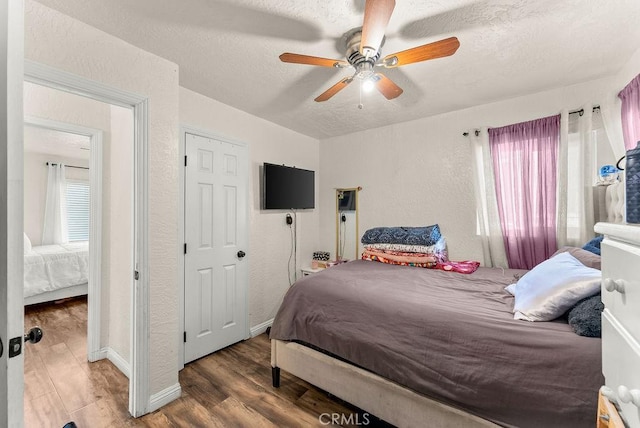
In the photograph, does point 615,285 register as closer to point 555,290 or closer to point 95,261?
point 555,290

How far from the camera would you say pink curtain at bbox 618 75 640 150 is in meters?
1.73

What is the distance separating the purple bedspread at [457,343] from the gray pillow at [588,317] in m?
0.03

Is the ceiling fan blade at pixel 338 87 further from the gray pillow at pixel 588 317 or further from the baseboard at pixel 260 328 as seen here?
the baseboard at pixel 260 328

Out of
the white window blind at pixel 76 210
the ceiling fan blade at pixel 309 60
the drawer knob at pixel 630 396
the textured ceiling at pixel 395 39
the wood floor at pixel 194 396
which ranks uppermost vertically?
the textured ceiling at pixel 395 39

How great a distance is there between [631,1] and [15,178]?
273 cm

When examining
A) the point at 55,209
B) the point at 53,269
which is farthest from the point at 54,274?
the point at 55,209

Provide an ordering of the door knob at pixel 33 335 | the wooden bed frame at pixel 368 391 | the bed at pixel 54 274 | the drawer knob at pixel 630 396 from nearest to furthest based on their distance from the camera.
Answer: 1. the drawer knob at pixel 630 396
2. the door knob at pixel 33 335
3. the wooden bed frame at pixel 368 391
4. the bed at pixel 54 274

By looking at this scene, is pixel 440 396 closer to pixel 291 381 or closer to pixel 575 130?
pixel 291 381

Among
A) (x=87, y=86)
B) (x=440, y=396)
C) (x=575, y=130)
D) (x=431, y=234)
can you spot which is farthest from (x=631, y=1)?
(x=87, y=86)

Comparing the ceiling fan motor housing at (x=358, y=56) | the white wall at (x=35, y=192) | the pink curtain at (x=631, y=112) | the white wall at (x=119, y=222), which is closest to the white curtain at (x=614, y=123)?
the pink curtain at (x=631, y=112)

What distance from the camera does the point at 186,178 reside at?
2338 mm

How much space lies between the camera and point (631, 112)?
179cm

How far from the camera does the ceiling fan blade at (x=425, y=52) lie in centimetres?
131

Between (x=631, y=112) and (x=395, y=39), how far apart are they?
5.72ft
